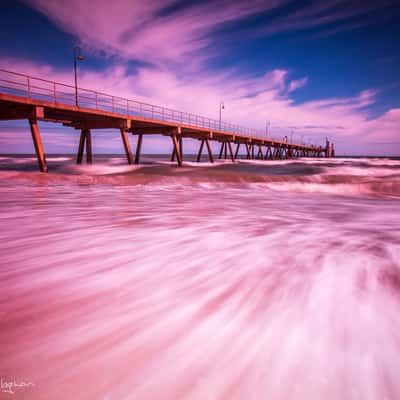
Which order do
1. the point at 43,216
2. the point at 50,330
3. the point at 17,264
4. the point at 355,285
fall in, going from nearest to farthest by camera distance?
the point at 50,330 → the point at 355,285 → the point at 17,264 → the point at 43,216

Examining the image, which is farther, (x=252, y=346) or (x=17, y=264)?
(x=17, y=264)

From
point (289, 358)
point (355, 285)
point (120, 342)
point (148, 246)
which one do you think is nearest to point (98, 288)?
point (120, 342)

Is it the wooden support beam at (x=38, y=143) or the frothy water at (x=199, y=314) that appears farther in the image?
the wooden support beam at (x=38, y=143)

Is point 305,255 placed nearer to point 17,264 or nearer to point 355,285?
point 355,285

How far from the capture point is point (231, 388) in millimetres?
674

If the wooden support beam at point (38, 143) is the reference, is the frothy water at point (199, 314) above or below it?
below

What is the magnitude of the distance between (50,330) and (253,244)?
53.9 inches
